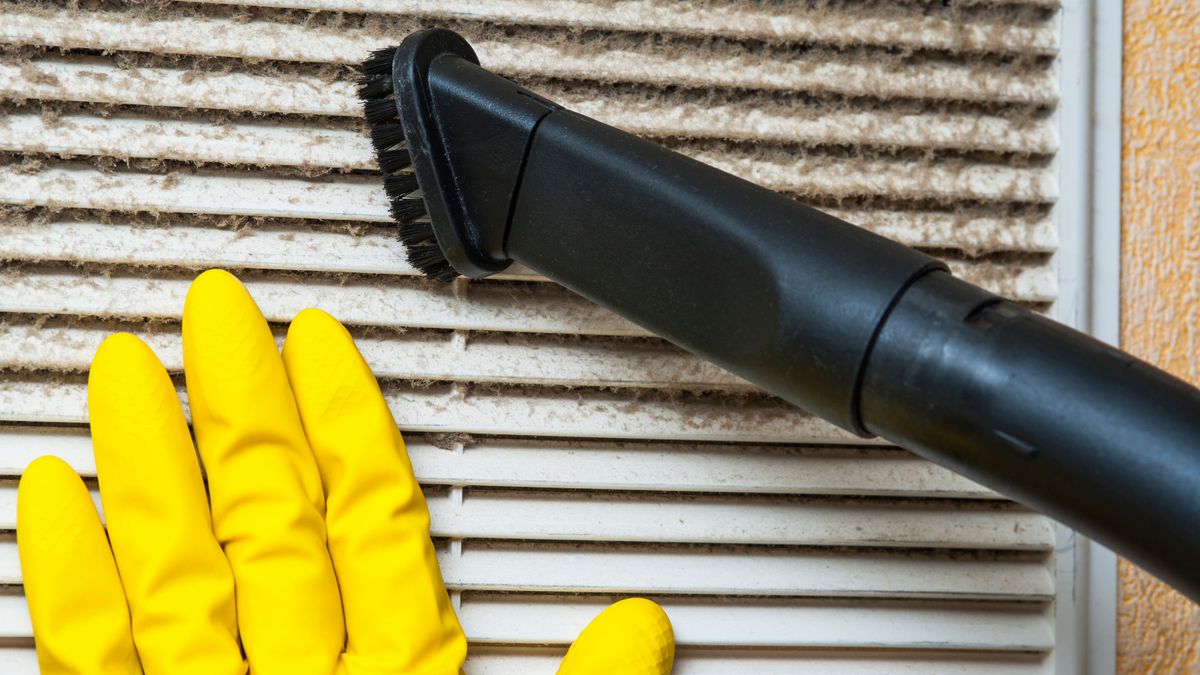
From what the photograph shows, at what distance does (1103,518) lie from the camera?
43 cm

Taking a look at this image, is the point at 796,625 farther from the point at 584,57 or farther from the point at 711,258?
the point at 584,57

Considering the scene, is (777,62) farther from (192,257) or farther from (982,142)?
(192,257)

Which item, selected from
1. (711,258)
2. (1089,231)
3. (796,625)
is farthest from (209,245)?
(1089,231)

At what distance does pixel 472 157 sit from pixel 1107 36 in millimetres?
522

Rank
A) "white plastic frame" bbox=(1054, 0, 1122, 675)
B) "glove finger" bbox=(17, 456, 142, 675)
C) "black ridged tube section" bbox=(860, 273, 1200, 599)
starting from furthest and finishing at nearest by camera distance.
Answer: "white plastic frame" bbox=(1054, 0, 1122, 675) < "glove finger" bbox=(17, 456, 142, 675) < "black ridged tube section" bbox=(860, 273, 1200, 599)

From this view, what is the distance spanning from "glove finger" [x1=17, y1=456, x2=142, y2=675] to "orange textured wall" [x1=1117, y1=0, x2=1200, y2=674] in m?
0.77

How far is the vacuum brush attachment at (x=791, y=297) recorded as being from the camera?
43cm

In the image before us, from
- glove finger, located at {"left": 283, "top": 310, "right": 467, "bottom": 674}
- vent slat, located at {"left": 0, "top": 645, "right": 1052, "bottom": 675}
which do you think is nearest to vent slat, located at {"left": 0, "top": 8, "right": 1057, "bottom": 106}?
glove finger, located at {"left": 283, "top": 310, "right": 467, "bottom": 674}

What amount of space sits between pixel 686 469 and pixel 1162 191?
0.46 m

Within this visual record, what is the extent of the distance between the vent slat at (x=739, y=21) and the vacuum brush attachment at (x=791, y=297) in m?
0.06

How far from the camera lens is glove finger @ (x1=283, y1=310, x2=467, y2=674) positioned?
2.04ft

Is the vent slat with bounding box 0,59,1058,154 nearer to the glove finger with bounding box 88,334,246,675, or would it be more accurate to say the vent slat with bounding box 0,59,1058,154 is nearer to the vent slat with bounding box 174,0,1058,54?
the vent slat with bounding box 174,0,1058,54

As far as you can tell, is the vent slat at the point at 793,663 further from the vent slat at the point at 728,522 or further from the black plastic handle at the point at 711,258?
the black plastic handle at the point at 711,258

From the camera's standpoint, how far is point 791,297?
0.50 metres
